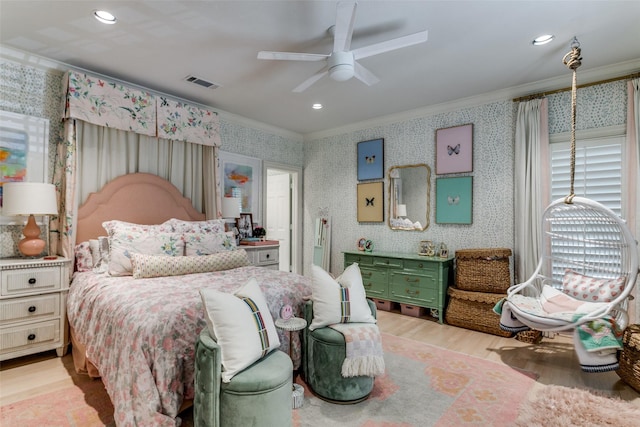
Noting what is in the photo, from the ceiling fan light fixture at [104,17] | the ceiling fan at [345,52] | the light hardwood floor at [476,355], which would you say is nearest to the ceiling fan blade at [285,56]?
the ceiling fan at [345,52]

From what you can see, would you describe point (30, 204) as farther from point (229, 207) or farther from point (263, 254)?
point (263, 254)

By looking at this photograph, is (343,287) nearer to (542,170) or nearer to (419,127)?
(542,170)

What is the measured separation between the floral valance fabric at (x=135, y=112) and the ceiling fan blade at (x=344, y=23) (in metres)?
2.29

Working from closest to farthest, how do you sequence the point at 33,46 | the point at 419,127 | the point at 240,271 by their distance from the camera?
the point at 33,46 < the point at 240,271 < the point at 419,127

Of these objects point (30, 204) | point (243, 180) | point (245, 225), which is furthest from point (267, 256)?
point (30, 204)

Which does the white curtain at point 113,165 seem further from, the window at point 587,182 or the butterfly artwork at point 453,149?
the window at point 587,182

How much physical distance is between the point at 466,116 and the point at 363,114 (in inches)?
53.5

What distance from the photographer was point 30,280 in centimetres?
264

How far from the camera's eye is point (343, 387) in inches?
82.5

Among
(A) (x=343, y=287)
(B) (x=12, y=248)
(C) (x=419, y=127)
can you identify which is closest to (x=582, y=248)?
(C) (x=419, y=127)

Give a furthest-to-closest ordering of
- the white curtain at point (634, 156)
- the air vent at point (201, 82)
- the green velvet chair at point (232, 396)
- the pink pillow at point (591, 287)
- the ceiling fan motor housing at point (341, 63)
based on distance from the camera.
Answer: the air vent at point (201, 82) < the white curtain at point (634, 156) < the pink pillow at point (591, 287) < the ceiling fan motor housing at point (341, 63) < the green velvet chair at point (232, 396)

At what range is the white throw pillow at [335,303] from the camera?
2.22 m

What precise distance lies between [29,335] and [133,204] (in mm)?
1420

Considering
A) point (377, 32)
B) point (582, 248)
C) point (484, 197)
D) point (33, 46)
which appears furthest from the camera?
point (484, 197)
